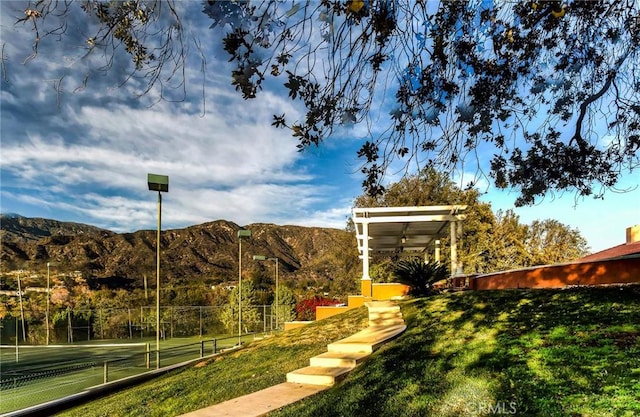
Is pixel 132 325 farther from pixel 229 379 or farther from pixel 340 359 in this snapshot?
pixel 340 359

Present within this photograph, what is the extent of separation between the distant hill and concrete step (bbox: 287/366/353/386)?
2027 inches

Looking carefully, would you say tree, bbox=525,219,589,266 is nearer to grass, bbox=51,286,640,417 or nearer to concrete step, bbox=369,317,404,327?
concrete step, bbox=369,317,404,327

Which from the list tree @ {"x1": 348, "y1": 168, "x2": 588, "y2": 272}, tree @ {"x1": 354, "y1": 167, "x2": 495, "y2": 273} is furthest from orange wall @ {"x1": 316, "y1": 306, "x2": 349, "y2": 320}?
tree @ {"x1": 354, "y1": 167, "x2": 495, "y2": 273}

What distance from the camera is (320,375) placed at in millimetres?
5844

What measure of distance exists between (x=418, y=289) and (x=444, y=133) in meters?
9.10

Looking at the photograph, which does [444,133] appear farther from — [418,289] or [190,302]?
[190,302]

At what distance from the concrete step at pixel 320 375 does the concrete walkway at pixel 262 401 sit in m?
0.09

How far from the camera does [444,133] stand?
402cm

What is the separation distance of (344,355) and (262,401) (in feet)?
5.87

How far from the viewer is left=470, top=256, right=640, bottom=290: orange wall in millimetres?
8559

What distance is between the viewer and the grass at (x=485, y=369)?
3922 mm

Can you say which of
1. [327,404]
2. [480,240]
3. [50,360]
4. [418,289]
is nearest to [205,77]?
[327,404]

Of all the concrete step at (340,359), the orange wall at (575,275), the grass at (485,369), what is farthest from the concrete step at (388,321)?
the orange wall at (575,275)

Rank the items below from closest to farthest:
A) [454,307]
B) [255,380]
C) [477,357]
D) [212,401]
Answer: [477,357], [212,401], [255,380], [454,307]
